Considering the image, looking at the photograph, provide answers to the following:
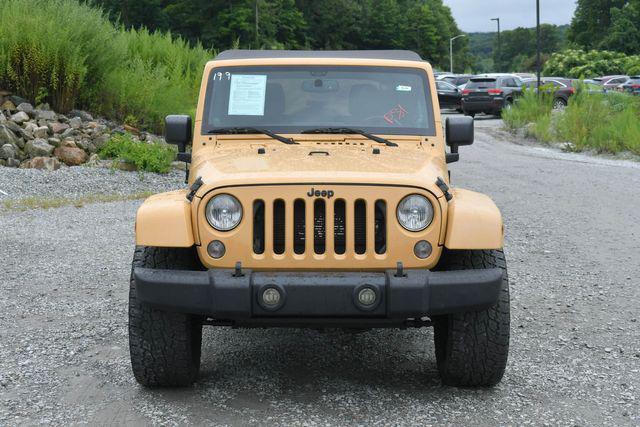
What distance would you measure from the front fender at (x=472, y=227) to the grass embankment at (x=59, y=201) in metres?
8.29

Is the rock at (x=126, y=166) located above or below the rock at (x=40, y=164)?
below

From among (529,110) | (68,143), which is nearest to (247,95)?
(68,143)

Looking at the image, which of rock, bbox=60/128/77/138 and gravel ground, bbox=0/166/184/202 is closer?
gravel ground, bbox=0/166/184/202

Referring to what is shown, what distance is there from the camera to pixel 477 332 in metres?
4.56

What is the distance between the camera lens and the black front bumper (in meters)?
4.24

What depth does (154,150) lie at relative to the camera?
49.4ft

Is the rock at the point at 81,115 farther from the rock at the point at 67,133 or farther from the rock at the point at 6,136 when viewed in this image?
the rock at the point at 6,136

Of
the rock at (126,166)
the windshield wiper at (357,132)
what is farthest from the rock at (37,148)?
the windshield wiper at (357,132)

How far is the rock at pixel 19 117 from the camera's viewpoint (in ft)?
48.6

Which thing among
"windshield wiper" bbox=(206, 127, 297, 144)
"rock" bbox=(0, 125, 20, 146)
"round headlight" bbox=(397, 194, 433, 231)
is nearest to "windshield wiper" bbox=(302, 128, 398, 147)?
"windshield wiper" bbox=(206, 127, 297, 144)

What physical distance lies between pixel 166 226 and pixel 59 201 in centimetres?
815

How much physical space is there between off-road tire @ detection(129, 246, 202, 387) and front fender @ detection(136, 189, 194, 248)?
168mm

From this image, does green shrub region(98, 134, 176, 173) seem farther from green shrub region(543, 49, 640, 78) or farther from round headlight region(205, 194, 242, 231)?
green shrub region(543, 49, 640, 78)

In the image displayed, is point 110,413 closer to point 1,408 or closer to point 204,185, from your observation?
point 1,408
